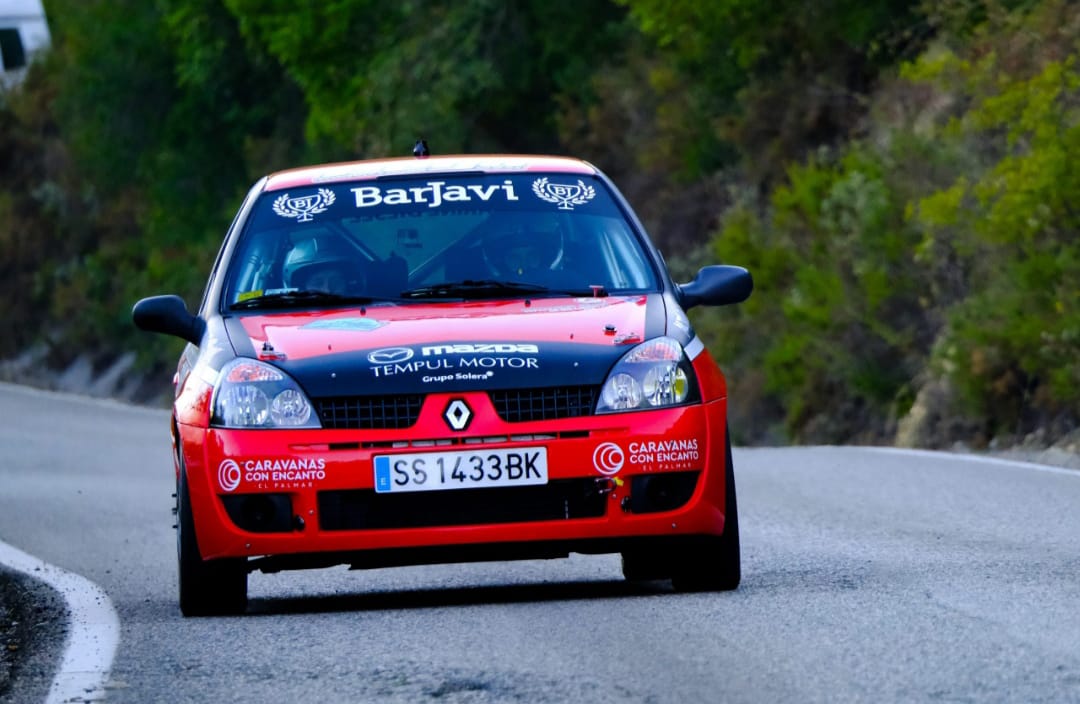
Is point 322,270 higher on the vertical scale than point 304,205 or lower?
lower

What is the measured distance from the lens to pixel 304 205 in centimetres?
1006

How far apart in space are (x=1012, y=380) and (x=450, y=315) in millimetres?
13190

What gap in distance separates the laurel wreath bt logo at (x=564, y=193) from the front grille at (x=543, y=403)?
5.29ft

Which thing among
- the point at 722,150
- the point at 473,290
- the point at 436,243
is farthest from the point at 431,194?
the point at 722,150

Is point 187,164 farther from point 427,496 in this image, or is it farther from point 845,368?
point 427,496

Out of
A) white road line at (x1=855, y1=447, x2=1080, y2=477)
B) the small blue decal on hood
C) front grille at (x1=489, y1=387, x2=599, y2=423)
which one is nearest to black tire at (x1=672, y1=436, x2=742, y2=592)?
front grille at (x1=489, y1=387, x2=599, y2=423)

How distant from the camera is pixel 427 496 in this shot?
8.47 m

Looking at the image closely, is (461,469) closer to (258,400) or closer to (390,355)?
(390,355)

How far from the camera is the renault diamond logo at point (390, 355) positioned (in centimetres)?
852

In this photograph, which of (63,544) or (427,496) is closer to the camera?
(427,496)

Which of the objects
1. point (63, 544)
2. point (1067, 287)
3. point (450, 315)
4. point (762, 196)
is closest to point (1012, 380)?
point (1067, 287)

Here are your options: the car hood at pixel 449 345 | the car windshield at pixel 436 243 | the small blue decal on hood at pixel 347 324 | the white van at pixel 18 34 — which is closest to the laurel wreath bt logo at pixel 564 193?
the car windshield at pixel 436 243

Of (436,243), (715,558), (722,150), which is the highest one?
(436,243)

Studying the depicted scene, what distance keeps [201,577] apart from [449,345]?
4.01 feet
